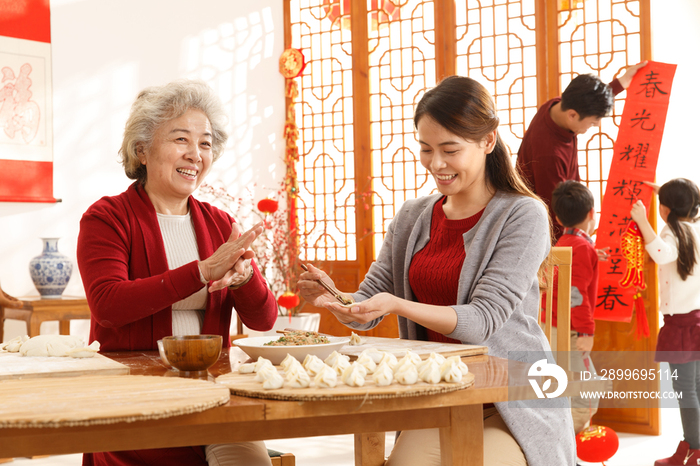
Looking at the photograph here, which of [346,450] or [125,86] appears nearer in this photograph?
[346,450]

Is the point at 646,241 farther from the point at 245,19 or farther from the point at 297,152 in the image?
the point at 245,19

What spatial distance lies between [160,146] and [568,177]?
7.67 feet

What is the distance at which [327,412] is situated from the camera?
109 centimetres

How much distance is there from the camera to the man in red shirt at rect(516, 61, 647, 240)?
11.3 feet

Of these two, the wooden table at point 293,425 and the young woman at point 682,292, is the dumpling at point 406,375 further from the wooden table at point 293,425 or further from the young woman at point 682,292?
the young woman at point 682,292

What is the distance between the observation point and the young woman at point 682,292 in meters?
3.61

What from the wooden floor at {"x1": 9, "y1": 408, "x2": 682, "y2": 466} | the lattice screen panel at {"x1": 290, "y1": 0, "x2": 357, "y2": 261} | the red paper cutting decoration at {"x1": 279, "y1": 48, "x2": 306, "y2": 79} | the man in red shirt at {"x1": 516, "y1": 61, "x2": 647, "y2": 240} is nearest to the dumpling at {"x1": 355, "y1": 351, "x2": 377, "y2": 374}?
the man in red shirt at {"x1": 516, "y1": 61, "x2": 647, "y2": 240}

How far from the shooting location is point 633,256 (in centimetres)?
395

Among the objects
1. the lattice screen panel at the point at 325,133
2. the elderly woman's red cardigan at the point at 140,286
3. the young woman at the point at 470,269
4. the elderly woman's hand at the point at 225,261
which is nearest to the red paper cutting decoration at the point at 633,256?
the lattice screen panel at the point at 325,133

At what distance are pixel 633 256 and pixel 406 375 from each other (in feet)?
10.4

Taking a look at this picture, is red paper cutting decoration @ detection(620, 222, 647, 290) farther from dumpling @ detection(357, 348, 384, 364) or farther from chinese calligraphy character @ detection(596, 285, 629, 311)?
dumpling @ detection(357, 348, 384, 364)

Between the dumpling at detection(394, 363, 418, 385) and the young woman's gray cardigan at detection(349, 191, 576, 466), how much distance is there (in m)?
0.43

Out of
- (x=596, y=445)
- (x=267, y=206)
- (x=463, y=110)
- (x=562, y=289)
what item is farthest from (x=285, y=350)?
(x=267, y=206)

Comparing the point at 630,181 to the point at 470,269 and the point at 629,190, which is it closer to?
the point at 629,190
